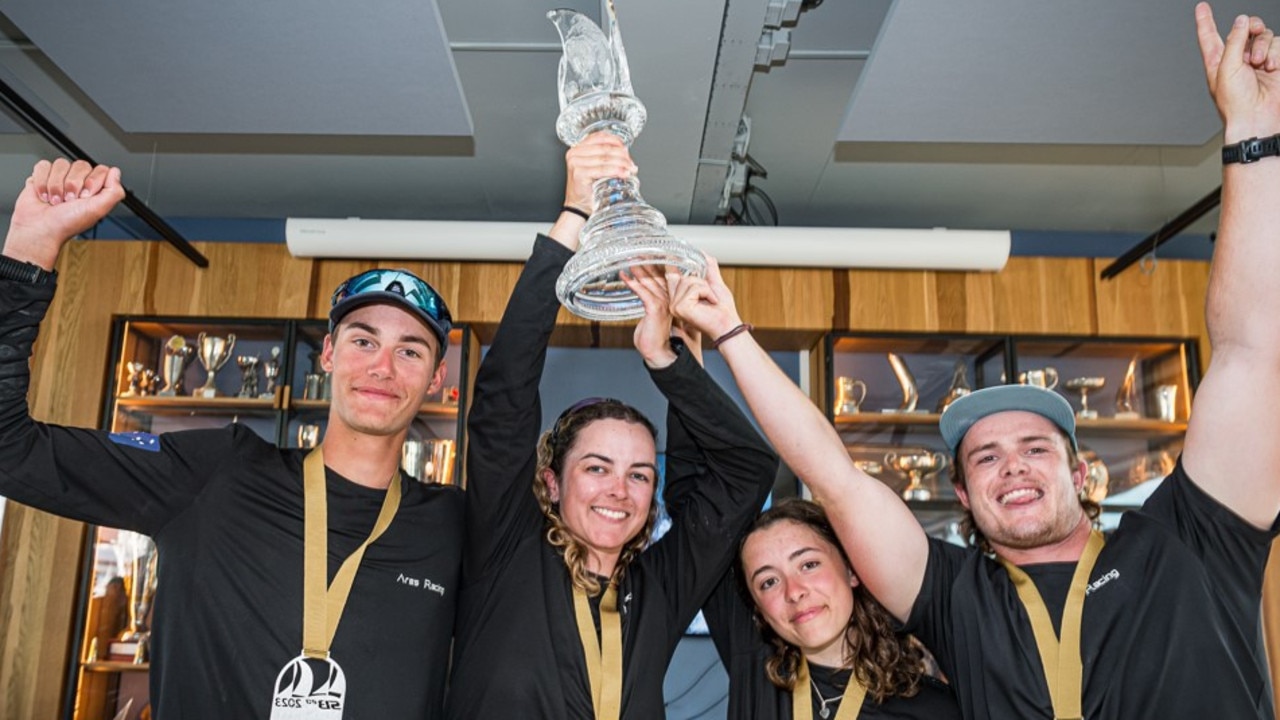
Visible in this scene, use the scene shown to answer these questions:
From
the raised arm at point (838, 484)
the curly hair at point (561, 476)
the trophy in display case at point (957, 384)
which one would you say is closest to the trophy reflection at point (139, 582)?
the curly hair at point (561, 476)

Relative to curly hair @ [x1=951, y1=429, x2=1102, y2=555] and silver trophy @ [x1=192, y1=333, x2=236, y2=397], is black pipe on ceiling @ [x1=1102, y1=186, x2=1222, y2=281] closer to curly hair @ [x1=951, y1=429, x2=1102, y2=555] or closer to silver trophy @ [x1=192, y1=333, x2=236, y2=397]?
curly hair @ [x1=951, y1=429, x2=1102, y2=555]

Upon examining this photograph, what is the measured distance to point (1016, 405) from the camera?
2059 millimetres

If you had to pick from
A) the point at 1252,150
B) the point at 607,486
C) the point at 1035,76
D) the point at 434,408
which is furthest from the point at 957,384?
the point at 607,486

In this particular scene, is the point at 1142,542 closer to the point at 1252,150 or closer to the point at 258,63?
the point at 1252,150

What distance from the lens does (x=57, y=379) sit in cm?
456

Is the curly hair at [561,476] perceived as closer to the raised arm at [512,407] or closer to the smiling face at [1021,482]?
the raised arm at [512,407]

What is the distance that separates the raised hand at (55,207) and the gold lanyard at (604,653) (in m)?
1.09

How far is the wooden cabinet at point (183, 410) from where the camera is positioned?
442 centimetres

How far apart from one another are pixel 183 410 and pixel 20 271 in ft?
11.3

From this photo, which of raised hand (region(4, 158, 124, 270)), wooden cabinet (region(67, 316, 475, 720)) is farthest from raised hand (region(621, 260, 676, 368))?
wooden cabinet (region(67, 316, 475, 720))

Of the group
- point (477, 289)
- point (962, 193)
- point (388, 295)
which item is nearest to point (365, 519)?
point (388, 295)

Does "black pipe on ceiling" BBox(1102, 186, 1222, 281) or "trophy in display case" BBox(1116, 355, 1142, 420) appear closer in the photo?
"black pipe on ceiling" BBox(1102, 186, 1222, 281)

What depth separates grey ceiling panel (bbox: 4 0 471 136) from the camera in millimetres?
2820

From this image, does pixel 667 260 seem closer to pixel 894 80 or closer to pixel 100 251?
pixel 894 80
